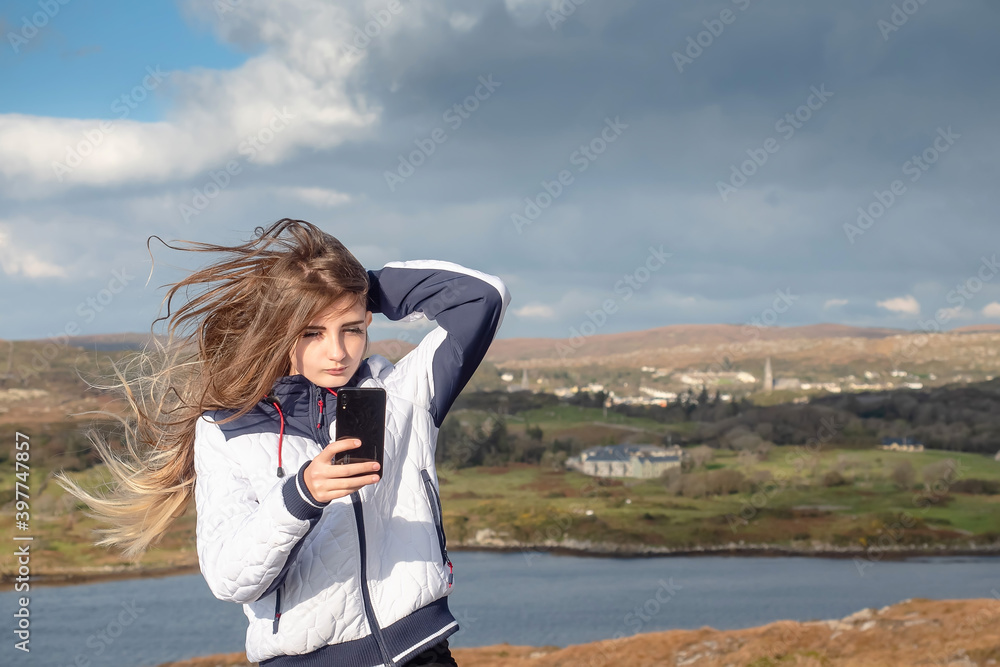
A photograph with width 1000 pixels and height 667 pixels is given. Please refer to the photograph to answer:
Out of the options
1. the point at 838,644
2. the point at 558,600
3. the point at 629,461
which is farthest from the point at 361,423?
the point at 629,461

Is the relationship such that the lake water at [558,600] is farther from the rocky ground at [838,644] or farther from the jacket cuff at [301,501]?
the jacket cuff at [301,501]

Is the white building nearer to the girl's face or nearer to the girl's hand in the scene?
the girl's face

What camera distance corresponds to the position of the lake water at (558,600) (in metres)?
53.9

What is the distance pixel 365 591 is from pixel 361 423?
597 mm

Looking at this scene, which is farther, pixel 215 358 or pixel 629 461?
pixel 629 461

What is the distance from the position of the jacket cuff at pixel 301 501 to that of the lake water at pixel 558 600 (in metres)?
48.0

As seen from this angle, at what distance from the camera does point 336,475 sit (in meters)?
1.79

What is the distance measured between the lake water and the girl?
47303 millimetres

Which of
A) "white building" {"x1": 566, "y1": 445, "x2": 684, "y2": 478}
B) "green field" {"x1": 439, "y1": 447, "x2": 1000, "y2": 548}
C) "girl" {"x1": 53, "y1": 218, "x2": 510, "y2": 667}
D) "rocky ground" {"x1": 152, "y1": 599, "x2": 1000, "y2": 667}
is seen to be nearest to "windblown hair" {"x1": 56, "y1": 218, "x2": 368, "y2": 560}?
"girl" {"x1": 53, "y1": 218, "x2": 510, "y2": 667}

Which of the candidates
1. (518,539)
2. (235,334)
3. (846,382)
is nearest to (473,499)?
(518,539)

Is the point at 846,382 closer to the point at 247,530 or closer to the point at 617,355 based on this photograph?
the point at 617,355

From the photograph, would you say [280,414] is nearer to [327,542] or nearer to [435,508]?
[327,542]

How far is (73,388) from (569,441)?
48.4 m

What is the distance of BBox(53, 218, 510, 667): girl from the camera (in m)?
2.03
